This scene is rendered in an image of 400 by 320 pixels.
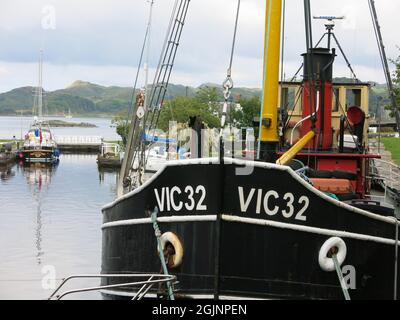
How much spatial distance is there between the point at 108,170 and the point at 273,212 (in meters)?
58.8

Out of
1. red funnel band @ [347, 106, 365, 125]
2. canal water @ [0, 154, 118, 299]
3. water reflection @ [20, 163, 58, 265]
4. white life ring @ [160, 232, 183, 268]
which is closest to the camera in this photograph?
white life ring @ [160, 232, 183, 268]

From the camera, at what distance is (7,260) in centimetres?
2961

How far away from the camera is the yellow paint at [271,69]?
54.5ft

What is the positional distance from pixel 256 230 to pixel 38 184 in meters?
48.3

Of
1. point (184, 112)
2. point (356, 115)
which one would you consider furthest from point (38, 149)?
point (356, 115)

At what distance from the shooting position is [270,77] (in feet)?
55.3

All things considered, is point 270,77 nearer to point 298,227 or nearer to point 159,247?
point 298,227

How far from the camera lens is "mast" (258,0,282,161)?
54.5 feet

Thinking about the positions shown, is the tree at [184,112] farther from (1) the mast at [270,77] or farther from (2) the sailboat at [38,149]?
(1) the mast at [270,77]

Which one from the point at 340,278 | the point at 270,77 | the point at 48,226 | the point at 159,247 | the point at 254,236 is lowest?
the point at 48,226

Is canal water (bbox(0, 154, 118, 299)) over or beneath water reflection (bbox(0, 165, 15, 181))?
beneath

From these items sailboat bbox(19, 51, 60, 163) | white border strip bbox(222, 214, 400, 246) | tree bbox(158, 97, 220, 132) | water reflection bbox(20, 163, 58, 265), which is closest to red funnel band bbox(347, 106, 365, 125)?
white border strip bbox(222, 214, 400, 246)

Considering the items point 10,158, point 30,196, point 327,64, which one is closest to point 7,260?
point 327,64

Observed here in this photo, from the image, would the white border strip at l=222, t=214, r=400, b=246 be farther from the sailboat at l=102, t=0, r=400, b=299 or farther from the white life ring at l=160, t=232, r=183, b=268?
the white life ring at l=160, t=232, r=183, b=268
